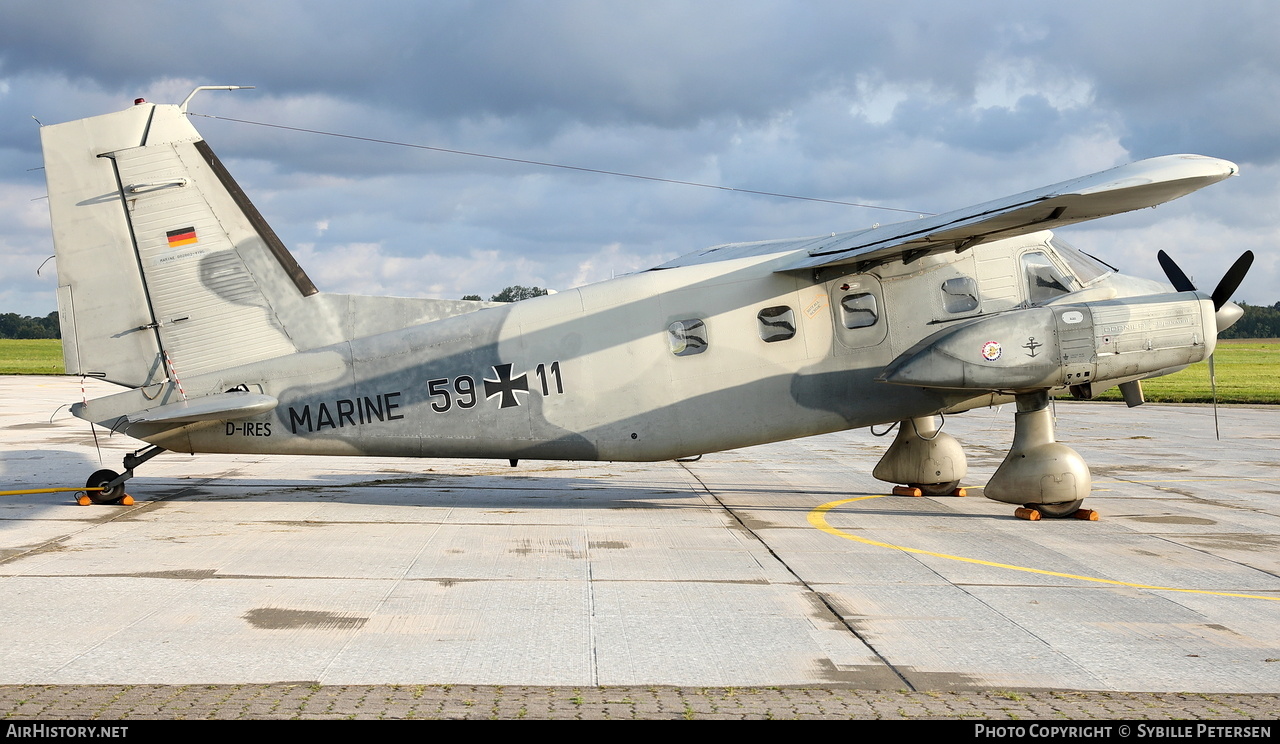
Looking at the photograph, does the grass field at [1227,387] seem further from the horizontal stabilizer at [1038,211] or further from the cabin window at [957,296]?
the horizontal stabilizer at [1038,211]

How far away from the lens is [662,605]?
8.70m

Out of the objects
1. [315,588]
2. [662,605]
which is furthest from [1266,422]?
[315,588]

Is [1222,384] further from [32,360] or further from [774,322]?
[32,360]

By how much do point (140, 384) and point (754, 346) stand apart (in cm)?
893

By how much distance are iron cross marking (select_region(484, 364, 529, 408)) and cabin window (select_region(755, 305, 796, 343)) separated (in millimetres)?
3543

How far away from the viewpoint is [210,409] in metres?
12.8

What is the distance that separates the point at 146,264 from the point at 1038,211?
487 inches

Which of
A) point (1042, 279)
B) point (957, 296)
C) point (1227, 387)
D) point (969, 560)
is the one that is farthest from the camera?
point (1227, 387)

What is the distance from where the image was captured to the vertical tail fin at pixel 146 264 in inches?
532

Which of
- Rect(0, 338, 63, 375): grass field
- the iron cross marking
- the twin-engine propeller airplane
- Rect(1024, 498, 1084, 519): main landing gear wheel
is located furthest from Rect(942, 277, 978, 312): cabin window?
Rect(0, 338, 63, 375): grass field

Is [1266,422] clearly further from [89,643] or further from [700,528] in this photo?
[89,643]

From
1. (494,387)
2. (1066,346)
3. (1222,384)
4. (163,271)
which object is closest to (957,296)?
(1066,346)

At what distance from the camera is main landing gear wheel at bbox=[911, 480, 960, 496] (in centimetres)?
1622
